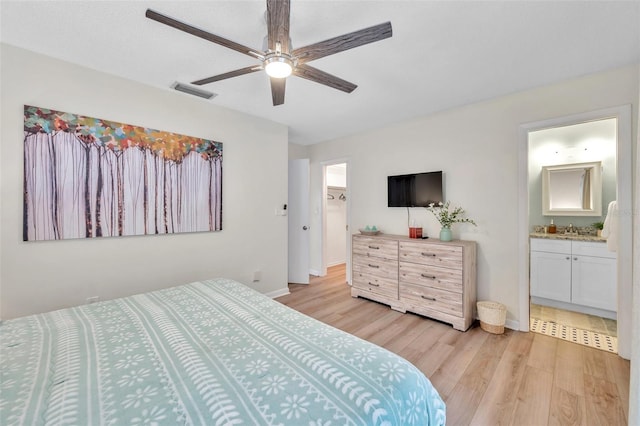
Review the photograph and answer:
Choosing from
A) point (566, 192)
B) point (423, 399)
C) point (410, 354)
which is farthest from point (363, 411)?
point (566, 192)

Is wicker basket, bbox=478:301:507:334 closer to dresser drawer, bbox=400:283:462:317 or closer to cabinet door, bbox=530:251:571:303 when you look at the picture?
dresser drawer, bbox=400:283:462:317

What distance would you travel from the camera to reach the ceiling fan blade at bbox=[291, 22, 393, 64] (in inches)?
52.8

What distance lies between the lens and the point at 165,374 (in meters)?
0.99

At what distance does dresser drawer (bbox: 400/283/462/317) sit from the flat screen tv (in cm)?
107

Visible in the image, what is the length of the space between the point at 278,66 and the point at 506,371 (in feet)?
9.17

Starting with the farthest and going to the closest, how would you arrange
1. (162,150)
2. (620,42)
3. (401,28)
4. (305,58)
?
1. (162,150)
2. (620,42)
3. (401,28)
4. (305,58)

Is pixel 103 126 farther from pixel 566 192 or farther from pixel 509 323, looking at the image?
pixel 566 192

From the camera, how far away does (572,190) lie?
3414 mm

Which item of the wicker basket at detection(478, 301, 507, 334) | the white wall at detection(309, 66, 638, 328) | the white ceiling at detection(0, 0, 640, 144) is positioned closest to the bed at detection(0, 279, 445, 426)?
the white ceiling at detection(0, 0, 640, 144)

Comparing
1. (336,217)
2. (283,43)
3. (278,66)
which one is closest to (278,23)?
(283,43)

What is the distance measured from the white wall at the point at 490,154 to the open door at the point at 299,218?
4.55ft

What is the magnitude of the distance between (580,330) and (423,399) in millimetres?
2903

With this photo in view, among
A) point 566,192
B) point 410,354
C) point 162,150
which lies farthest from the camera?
point 566,192

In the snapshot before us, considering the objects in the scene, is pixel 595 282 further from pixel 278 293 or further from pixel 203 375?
pixel 203 375
